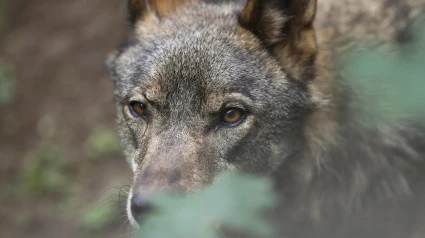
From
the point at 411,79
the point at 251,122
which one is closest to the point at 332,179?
the point at 251,122

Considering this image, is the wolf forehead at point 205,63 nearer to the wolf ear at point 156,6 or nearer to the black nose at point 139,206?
the wolf ear at point 156,6

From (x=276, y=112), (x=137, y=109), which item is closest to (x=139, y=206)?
(x=137, y=109)

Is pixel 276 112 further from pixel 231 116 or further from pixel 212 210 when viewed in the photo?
pixel 212 210

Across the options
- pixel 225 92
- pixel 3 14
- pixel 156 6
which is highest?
pixel 3 14

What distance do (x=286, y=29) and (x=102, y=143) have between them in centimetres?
424

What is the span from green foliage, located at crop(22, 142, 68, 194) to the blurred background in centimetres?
A: 1

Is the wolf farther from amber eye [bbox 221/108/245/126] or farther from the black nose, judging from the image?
the black nose

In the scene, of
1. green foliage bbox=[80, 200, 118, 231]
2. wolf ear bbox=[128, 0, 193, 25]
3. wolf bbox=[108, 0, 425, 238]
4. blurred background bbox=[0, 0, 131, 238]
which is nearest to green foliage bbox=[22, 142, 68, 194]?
blurred background bbox=[0, 0, 131, 238]

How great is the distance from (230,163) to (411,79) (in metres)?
1.98

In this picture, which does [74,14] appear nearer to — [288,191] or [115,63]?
[115,63]

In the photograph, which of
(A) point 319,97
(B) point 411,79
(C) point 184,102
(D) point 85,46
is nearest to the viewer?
(B) point 411,79

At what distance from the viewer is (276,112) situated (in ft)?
13.6

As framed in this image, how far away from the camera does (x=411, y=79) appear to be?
2205 millimetres

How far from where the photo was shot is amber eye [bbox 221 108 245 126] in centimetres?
404
